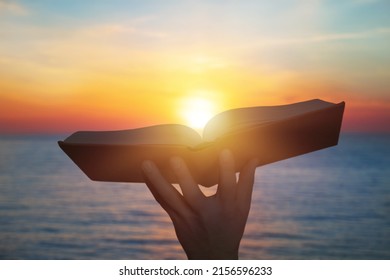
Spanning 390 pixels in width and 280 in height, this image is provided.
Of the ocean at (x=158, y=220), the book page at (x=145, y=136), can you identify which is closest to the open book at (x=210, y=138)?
the book page at (x=145, y=136)

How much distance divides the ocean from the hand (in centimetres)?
563

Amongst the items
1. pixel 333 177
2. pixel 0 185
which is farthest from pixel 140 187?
pixel 333 177

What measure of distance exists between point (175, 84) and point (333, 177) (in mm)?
4637

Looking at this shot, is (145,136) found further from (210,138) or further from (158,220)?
(158,220)

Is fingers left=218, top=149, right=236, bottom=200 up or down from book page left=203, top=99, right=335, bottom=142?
down

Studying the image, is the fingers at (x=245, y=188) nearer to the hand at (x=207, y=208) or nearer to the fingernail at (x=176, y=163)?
the hand at (x=207, y=208)

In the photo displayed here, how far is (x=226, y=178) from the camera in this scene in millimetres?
982

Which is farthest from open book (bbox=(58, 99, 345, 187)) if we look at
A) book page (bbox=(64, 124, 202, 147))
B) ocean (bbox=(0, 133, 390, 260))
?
ocean (bbox=(0, 133, 390, 260))

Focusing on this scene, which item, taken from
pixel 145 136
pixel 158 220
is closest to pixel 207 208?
pixel 145 136

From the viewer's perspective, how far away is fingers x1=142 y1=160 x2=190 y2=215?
978mm

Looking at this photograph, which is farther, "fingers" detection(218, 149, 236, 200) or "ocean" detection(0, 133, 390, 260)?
"ocean" detection(0, 133, 390, 260)

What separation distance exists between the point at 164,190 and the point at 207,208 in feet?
0.27

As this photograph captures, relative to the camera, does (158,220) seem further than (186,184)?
Yes

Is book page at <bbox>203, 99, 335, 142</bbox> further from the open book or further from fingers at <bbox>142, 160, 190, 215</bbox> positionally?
fingers at <bbox>142, 160, 190, 215</bbox>
